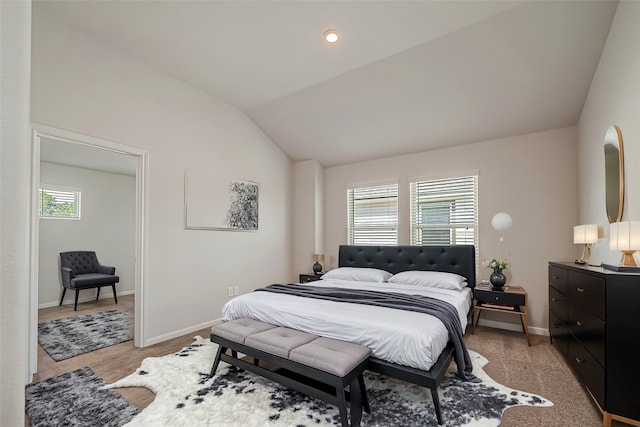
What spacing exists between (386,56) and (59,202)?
6.05m

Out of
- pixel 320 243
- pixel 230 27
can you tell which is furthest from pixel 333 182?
pixel 230 27

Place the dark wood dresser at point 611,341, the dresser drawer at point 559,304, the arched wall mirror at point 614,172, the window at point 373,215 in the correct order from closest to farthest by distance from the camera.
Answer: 1. the dark wood dresser at point 611,341
2. the arched wall mirror at point 614,172
3. the dresser drawer at point 559,304
4. the window at point 373,215

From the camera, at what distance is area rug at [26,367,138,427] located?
82.1 inches

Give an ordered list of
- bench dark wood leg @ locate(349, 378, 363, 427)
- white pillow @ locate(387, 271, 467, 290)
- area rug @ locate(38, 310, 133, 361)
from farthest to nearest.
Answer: white pillow @ locate(387, 271, 467, 290) < area rug @ locate(38, 310, 133, 361) < bench dark wood leg @ locate(349, 378, 363, 427)

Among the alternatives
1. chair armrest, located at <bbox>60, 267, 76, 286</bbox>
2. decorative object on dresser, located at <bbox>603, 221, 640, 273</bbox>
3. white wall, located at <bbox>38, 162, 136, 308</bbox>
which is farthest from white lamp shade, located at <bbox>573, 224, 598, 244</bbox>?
white wall, located at <bbox>38, 162, 136, 308</bbox>

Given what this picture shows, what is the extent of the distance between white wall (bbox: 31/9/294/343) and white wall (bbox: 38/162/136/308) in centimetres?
328

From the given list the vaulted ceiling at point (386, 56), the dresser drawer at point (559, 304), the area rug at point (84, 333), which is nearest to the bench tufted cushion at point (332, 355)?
the dresser drawer at point (559, 304)

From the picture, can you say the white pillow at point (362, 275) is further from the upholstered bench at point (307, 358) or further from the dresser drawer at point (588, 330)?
the dresser drawer at point (588, 330)

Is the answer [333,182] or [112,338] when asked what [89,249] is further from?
[333,182]

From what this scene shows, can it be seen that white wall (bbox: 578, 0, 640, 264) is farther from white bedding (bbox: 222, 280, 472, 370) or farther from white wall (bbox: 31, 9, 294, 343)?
white wall (bbox: 31, 9, 294, 343)

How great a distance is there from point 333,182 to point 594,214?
11.6 ft

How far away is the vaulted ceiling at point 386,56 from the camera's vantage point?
107 inches

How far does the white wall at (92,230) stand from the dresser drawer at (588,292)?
7.16 meters

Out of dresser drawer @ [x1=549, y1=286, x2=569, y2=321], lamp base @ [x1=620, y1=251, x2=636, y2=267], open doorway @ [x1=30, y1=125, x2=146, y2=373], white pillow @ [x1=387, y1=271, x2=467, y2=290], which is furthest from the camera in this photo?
open doorway @ [x1=30, y1=125, x2=146, y2=373]
